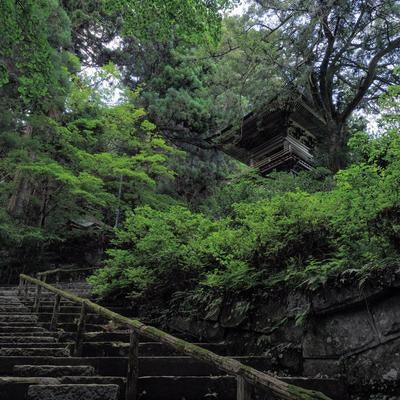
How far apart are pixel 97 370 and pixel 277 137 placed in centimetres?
1299

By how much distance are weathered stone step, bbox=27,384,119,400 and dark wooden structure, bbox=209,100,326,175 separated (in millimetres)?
12015

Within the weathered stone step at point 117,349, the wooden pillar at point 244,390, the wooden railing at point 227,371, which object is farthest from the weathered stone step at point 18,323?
the wooden pillar at point 244,390

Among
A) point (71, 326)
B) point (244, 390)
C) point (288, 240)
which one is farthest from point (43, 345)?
point (244, 390)

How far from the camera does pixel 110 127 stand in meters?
17.9

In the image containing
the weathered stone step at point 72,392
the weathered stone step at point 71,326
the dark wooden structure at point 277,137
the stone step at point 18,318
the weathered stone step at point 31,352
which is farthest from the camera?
the dark wooden structure at point 277,137

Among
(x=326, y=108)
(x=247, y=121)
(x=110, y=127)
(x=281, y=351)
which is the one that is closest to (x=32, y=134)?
(x=110, y=127)

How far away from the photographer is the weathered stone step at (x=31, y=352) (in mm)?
4648

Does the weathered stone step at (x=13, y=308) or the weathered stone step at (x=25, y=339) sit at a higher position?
the weathered stone step at (x=13, y=308)

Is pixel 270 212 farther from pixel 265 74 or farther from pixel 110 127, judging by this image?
pixel 110 127

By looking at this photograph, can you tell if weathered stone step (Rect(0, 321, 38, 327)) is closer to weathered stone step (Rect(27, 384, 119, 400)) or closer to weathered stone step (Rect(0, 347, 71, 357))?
weathered stone step (Rect(0, 347, 71, 357))

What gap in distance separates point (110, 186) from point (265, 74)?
8.87 meters

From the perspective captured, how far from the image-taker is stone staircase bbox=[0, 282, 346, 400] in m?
3.14

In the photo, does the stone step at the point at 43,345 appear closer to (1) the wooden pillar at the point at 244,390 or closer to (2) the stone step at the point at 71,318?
(2) the stone step at the point at 71,318

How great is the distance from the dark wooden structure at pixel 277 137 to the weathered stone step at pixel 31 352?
11.1 m
